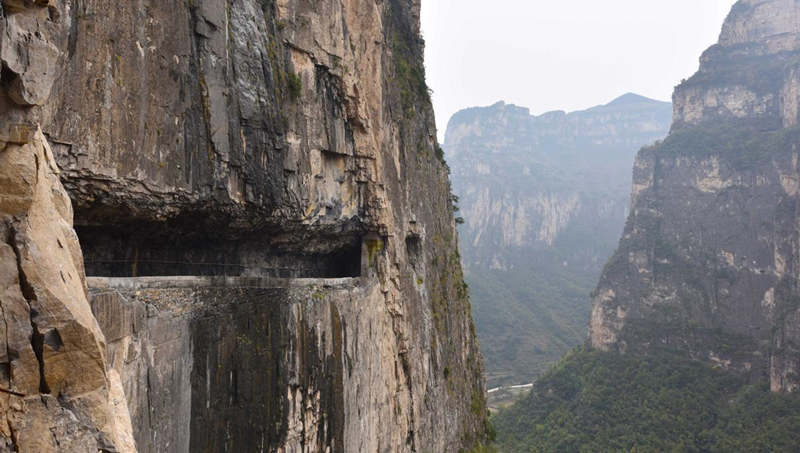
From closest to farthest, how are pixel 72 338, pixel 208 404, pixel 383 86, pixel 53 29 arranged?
1. pixel 72 338
2. pixel 53 29
3. pixel 208 404
4. pixel 383 86

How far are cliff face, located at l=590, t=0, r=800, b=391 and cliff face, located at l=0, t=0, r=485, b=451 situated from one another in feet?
188

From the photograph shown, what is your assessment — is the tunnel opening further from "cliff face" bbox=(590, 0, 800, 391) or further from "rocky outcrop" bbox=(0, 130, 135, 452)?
"cliff face" bbox=(590, 0, 800, 391)

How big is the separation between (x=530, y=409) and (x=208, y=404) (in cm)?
6580

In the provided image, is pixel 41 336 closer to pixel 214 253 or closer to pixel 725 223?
pixel 214 253

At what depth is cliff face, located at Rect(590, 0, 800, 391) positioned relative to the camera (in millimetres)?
68188

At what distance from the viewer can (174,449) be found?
9.77 metres

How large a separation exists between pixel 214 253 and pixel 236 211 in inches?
70.7

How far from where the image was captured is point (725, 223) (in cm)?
8169

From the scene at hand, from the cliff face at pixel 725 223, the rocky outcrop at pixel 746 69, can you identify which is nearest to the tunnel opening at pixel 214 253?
the cliff face at pixel 725 223

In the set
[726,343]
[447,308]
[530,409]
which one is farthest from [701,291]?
[447,308]

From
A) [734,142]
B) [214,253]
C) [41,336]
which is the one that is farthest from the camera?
[734,142]

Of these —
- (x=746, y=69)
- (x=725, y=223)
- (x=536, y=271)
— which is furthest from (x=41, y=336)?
(x=536, y=271)

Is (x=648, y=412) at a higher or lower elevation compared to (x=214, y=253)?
lower

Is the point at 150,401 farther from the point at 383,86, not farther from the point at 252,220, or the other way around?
the point at 383,86
